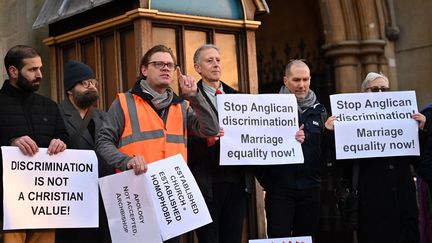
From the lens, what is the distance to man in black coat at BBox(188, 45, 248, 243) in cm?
528

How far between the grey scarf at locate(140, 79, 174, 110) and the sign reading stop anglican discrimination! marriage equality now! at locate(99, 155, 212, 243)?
0.36 m

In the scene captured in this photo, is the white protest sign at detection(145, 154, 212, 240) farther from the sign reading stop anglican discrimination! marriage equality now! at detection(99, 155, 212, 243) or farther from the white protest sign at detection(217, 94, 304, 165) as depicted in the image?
the white protest sign at detection(217, 94, 304, 165)

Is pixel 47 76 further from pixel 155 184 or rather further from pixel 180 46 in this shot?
pixel 155 184

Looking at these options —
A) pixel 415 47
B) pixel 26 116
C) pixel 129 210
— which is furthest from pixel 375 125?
pixel 415 47

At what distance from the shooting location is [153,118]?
4832 mm

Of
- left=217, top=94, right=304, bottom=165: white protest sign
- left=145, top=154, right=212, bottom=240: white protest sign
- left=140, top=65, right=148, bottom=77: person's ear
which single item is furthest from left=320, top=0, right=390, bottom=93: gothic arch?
left=145, top=154, right=212, bottom=240: white protest sign

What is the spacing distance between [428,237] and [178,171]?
2560mm

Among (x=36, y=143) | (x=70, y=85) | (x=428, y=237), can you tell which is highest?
(x=70, y=85)

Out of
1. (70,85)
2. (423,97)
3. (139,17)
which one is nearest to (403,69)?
(423,97)

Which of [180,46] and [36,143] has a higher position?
[180,46]

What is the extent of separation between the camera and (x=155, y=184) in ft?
15.5

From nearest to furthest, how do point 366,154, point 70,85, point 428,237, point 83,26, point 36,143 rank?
point 36,143, point 70,85, point 366,154, point 428,237, point 83,26

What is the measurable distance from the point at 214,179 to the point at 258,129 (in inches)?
20.7

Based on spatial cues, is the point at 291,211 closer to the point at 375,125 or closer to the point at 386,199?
the point at 386,199
